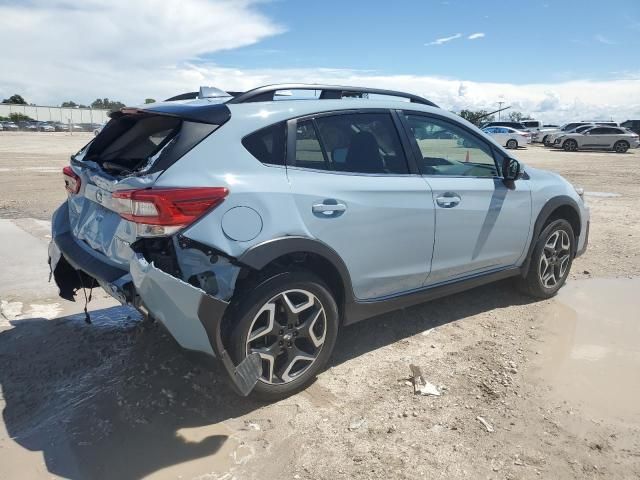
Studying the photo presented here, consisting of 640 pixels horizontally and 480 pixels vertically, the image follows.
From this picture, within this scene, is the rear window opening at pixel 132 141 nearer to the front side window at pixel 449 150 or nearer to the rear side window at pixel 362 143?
the rear side window at pixel 362 143

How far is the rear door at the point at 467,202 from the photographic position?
3.76 metres

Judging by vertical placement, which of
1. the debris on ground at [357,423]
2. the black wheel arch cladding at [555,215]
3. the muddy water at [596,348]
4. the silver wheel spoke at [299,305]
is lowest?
the debris on ground at [357,423]

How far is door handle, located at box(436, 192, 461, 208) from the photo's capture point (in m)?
3.69

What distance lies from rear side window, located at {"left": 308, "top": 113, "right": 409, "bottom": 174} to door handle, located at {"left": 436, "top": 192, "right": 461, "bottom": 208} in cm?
33

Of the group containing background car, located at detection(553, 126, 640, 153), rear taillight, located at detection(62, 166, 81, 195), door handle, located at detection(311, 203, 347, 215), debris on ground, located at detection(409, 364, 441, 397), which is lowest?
debris on ground, located at detection(409, 364, 441, 397)

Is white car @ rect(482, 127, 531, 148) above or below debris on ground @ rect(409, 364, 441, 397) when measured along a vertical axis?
above

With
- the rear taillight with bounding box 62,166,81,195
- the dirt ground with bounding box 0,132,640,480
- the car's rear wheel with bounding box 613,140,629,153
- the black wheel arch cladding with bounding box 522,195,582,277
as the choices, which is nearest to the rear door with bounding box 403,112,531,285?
the black wheel arch cladding with bounding box 522,195,582,277

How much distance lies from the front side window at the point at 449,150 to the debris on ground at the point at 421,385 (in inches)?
54.6

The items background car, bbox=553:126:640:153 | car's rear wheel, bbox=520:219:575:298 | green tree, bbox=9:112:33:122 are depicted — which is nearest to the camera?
car's rear wheel, bbox=520:219:575:298

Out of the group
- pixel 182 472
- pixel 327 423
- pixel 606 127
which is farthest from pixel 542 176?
pixel 606 127

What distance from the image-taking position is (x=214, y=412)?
120 inches

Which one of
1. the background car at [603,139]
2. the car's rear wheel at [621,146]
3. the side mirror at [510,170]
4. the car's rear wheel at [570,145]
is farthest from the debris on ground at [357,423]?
the car's rear wheel at [621,146]

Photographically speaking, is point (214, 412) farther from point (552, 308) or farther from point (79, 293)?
point (552, 308)

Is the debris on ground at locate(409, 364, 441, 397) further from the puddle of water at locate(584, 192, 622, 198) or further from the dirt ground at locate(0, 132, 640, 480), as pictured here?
the puddle of water at locate(584, 192, 622, 198)
